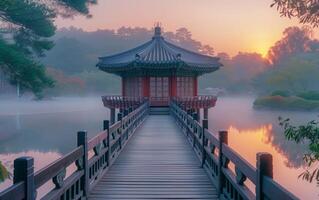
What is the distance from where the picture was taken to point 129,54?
32250 millimetres

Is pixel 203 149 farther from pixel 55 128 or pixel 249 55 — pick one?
pixel 249 55

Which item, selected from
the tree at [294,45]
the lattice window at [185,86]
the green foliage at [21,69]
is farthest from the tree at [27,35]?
the tree at [294,45]

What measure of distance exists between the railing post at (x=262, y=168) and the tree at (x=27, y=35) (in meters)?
14.2

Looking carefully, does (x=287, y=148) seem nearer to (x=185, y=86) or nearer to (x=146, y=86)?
(x=185, y=86)

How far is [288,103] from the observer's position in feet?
167

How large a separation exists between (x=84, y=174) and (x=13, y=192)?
297 cm

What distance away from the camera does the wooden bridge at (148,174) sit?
12.2 ft

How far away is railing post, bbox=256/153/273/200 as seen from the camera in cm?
375

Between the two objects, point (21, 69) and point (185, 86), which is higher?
point (21, 69)

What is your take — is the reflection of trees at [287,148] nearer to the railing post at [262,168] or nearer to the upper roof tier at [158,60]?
the upper roof tier at [158,60]

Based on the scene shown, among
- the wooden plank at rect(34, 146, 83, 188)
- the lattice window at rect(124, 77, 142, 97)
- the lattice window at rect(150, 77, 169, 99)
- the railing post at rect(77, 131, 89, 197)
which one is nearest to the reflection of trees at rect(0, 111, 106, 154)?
the lattice window at rect(124, 77, 142, 97)

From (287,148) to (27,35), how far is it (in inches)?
810

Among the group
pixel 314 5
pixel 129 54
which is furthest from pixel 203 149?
pixel 129 54

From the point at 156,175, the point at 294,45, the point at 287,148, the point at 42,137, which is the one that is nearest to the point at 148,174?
the point at 156,175
